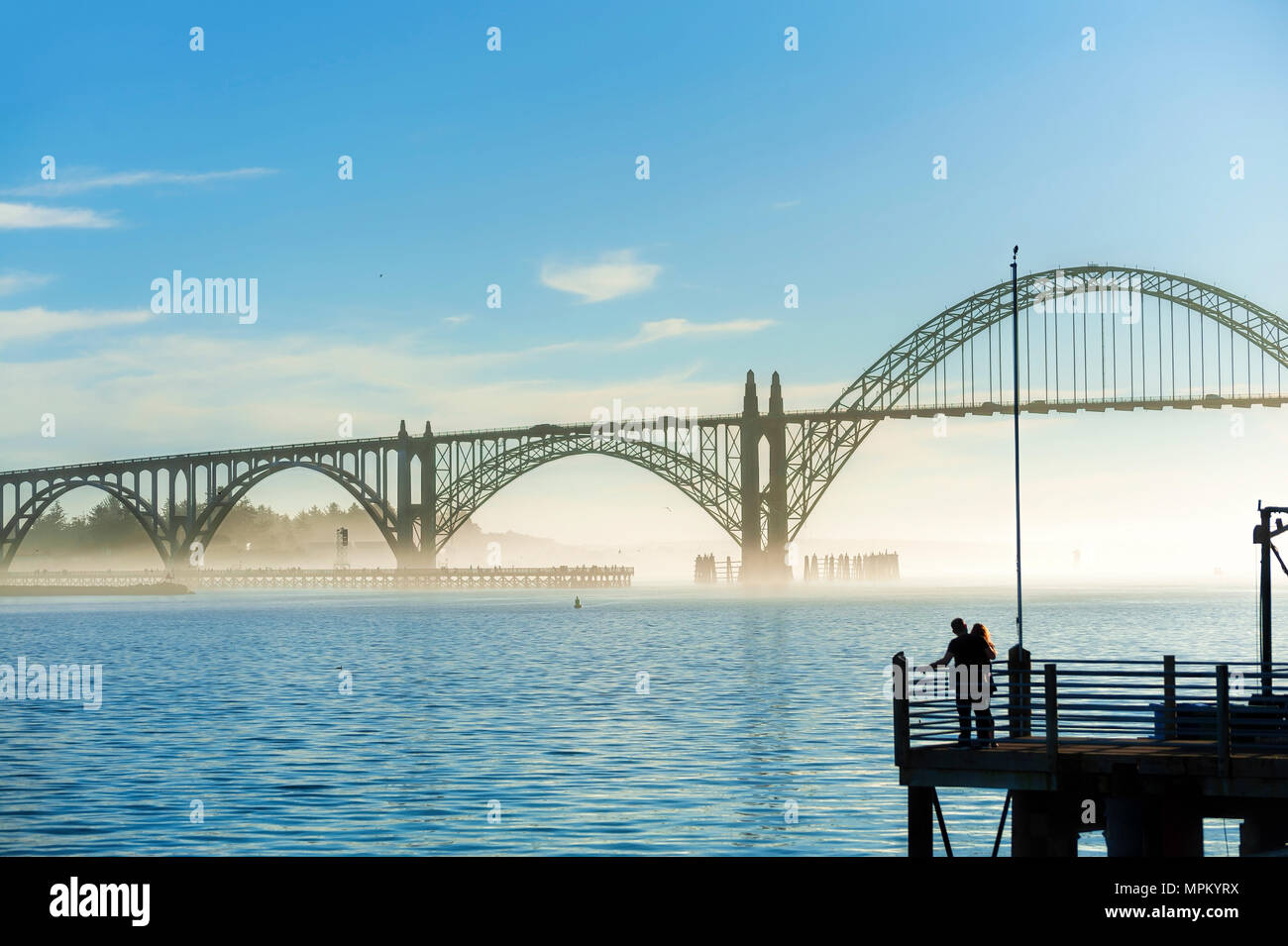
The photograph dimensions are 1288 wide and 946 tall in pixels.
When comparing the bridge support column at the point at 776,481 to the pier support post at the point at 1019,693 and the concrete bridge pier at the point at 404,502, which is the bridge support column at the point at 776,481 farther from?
the pier support post at the point at 1019,693

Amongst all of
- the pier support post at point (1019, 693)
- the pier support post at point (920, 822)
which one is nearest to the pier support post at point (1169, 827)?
the pier support post at point (1019, 693)

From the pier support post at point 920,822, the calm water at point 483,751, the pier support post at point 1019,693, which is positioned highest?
the pier support post at point 1019,693

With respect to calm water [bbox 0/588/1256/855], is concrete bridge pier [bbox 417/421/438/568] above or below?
above

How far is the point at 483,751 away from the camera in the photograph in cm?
2945

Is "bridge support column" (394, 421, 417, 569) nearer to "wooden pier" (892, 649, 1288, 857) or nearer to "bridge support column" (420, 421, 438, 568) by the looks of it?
"bridge support column" (420, 421, 438, 568)

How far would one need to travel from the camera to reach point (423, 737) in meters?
32.2

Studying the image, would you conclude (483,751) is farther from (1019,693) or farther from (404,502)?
(404,502)

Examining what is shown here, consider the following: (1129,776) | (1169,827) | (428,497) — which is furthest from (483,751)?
(428,497)

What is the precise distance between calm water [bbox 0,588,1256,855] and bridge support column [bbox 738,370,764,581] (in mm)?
63690

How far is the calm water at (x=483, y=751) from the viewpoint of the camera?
67.3 feet

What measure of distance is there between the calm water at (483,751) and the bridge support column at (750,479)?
63.7 meters

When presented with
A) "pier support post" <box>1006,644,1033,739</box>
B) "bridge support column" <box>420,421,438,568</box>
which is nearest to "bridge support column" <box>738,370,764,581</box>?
"bridge support column" <box>420,421,438,568</box>

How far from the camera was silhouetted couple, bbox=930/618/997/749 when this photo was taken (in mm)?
15805
